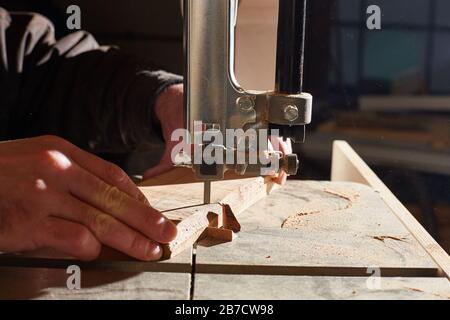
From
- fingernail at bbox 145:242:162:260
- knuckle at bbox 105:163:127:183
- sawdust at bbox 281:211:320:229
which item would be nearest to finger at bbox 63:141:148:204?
knuckle at bbox 105:163:127:183

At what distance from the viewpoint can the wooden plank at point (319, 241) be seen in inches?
35.1

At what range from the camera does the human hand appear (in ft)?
2.80

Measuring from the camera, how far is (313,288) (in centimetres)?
83

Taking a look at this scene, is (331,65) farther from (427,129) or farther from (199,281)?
(199,281)

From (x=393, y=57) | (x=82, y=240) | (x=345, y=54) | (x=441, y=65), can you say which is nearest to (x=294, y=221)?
(x=82, y=240)

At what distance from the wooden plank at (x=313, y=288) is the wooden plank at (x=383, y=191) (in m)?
0.07

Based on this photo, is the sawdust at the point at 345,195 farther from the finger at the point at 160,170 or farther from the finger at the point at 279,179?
the finger at the point at 160,170

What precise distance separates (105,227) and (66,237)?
0.18 feet

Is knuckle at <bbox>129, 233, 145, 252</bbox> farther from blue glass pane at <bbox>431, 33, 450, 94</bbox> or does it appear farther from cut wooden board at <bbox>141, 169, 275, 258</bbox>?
blue glass pane at <bbox>431, 33, 450, 94</bbox>

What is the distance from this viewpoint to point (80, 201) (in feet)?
2.86

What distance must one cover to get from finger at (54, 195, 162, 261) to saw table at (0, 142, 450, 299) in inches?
1.1

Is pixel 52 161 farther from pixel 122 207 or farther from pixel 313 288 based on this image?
pixel 313 288

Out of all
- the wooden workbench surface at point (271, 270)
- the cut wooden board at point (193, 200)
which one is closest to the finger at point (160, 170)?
the cut wooden board at point (193, 200)
